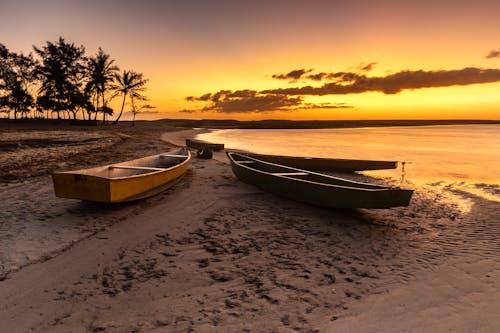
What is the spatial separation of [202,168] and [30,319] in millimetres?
9400

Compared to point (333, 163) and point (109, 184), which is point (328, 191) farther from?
point (333, 163)

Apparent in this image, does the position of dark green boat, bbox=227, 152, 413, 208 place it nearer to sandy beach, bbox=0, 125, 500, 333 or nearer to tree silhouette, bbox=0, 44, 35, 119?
sandy beach, bbox=0, 125, 500, 333

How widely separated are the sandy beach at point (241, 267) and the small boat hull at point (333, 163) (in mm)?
5666

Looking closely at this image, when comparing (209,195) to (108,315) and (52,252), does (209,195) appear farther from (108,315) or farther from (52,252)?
(108,315)

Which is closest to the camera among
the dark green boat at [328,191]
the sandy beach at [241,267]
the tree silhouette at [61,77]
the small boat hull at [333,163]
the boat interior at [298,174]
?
the sandy beach at [241,267]

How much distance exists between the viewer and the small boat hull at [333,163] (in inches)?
538

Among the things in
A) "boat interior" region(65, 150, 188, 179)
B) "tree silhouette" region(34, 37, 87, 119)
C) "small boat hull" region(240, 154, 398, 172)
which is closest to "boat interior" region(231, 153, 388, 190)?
"boat interior" region(65, 150, 188, 179)

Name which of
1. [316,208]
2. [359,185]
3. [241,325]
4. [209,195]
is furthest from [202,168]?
[241,325]

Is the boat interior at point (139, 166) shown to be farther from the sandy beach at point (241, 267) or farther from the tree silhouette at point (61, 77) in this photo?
the tree silhouette at point (61, 77)

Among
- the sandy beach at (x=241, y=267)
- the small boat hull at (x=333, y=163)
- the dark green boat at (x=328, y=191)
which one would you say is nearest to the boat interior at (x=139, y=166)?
the sandy beach at (x=241, y=267)

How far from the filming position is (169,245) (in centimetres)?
531

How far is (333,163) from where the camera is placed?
14305 mm

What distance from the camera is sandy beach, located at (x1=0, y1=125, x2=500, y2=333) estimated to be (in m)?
3.45

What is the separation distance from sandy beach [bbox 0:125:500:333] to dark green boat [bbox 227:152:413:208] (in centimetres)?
37
